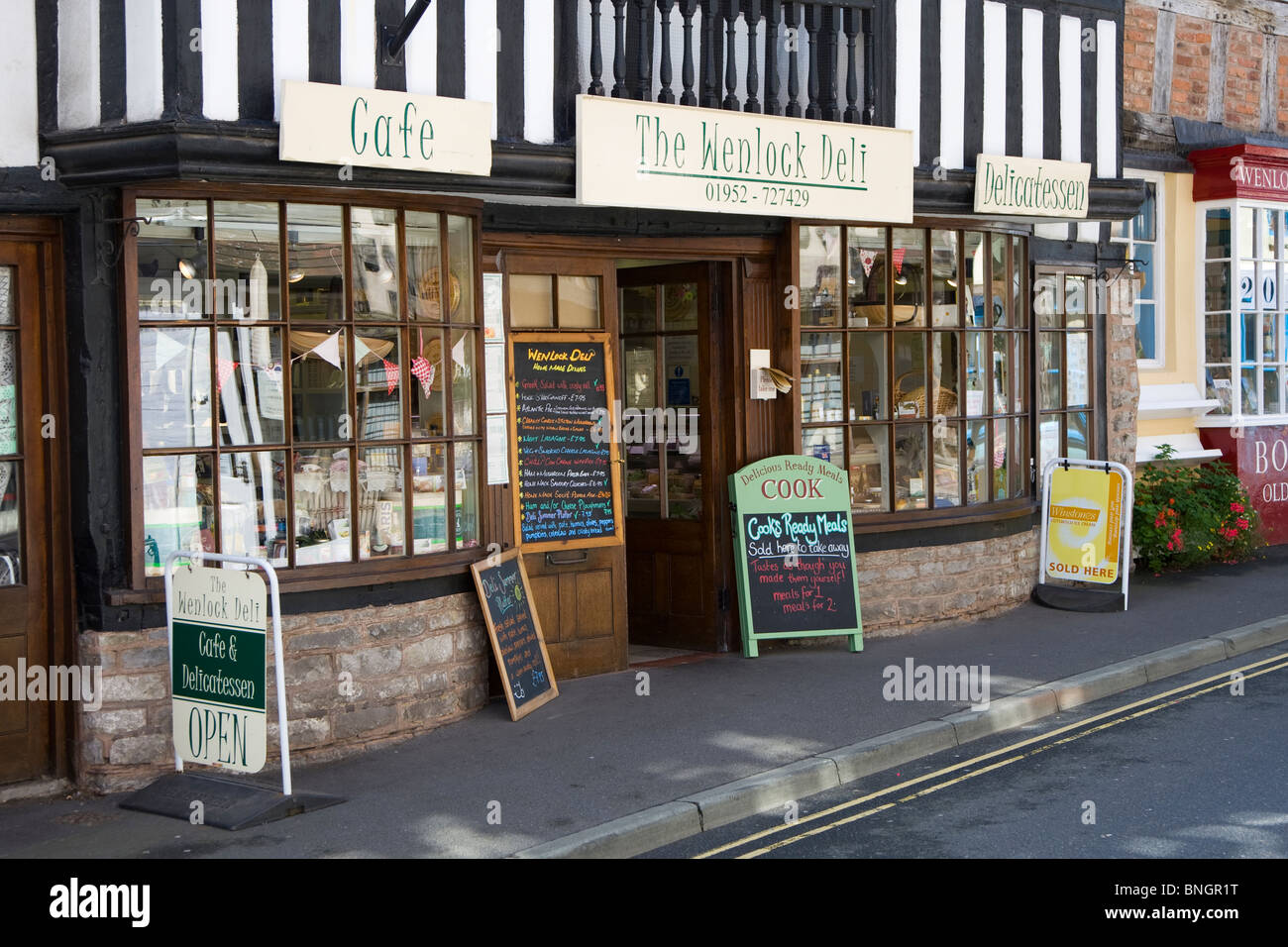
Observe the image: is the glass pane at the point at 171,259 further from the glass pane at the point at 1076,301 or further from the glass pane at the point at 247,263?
the glass pane at the point at 1076,301

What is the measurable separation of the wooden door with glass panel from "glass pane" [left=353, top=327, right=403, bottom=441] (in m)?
2.49

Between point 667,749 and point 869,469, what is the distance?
368cm

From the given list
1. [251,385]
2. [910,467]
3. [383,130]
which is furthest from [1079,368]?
[251,385]

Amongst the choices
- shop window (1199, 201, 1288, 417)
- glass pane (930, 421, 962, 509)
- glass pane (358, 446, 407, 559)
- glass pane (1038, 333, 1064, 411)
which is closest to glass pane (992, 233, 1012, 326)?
glass pane (1038, 333, 1064, 411)

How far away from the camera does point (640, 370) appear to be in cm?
1029

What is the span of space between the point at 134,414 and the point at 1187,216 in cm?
1039

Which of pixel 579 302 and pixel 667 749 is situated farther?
pixel 579 302

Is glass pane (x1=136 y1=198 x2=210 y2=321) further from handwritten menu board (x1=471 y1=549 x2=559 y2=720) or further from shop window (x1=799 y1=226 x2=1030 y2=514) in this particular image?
shop window (x1=799 y1=226 x2=1030 y2=514)

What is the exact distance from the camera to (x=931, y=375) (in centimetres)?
1065

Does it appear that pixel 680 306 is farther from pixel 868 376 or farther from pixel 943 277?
pixel 943 277

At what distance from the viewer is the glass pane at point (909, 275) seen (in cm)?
1048

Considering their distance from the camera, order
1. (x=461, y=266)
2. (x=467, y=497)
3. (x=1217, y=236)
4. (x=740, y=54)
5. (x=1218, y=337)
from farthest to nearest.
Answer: (x=1218, y=337)
(x=1217, y=236)
(x=740, y=54)
(x=467, y=497)
(x=461, y=266)

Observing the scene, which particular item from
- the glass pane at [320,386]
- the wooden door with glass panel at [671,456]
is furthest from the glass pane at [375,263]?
the wooden door with glass panel at [671,456]
